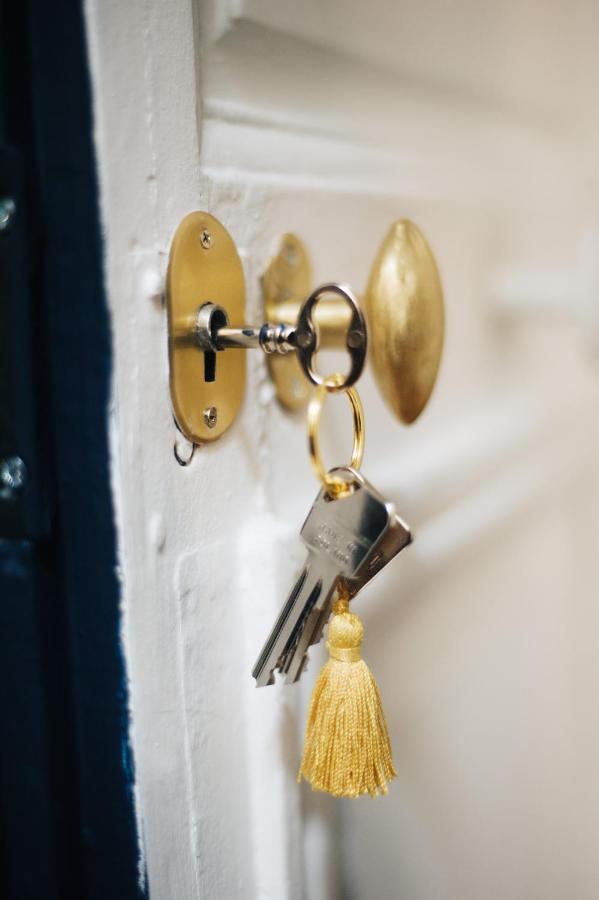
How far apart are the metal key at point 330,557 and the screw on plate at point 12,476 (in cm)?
12

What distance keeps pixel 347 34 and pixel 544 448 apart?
1.49 ft

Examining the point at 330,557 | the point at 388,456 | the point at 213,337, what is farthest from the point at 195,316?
the point at 388,456

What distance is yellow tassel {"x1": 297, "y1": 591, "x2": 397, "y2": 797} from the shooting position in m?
0.33

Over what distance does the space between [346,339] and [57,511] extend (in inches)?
5.5

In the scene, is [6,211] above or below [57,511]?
above

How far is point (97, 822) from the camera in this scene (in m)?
0.32

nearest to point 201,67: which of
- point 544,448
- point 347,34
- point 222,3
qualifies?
point 222,3

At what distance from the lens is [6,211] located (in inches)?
11.4

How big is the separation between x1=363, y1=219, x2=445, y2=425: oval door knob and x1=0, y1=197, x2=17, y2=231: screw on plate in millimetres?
151

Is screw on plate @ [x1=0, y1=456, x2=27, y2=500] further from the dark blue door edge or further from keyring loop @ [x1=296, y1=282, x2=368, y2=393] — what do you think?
keyring loop @ [x1=296, y1=282, x2=368, y2=393]

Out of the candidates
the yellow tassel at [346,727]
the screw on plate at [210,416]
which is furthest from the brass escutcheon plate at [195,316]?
the yellow tassel at [346,727]

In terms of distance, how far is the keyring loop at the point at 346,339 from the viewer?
0.97 ft

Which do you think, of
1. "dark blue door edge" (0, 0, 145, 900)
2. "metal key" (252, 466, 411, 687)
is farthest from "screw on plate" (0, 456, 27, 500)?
"metal key" (252, 466, 411, 687)

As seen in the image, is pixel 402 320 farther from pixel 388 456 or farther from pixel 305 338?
pixel 388 456
